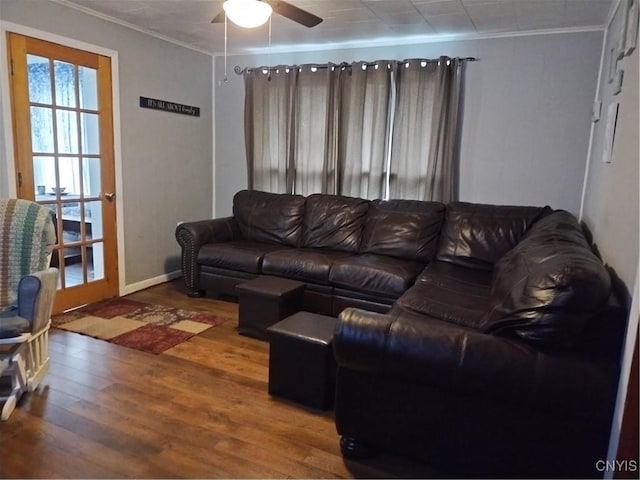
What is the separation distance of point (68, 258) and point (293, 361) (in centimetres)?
236

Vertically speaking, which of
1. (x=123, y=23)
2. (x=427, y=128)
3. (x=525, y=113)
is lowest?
(x=427, y=128)

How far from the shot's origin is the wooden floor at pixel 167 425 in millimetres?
1812

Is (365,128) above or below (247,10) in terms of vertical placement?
below

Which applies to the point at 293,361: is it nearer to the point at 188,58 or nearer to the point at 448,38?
the point at 448,38

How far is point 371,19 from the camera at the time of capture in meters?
3.43

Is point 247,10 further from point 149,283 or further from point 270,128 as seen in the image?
point 149,283

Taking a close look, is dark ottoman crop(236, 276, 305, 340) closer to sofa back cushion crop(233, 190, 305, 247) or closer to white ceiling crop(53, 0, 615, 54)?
sofa back cushion crop(233, 190, 305, 247)

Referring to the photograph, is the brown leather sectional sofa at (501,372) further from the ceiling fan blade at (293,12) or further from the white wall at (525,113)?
the ceiling fan blade at (293,12)

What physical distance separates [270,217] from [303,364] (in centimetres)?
222

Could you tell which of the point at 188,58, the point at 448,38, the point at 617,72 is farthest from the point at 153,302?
the point at 617,72

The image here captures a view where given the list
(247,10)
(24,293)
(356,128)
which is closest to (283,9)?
(247,10)

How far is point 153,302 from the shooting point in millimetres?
3857

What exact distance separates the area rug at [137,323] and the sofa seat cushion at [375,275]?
104cm

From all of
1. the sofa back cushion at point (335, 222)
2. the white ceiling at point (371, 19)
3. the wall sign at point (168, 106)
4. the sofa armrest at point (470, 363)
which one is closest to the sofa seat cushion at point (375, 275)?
the sofa back cushion at point (335, 222)
